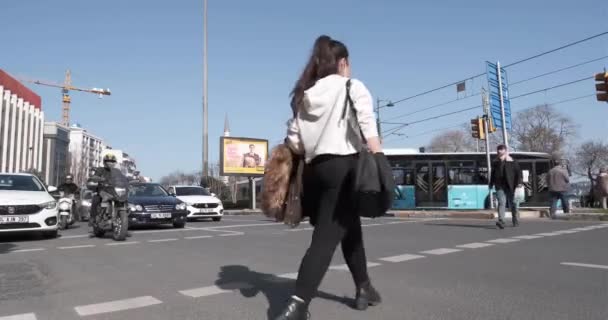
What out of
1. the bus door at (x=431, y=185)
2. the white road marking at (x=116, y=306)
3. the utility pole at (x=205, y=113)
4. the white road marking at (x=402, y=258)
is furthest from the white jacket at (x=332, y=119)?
the utility pole at (x=205, y=113)

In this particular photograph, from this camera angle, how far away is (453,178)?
21.7 meters

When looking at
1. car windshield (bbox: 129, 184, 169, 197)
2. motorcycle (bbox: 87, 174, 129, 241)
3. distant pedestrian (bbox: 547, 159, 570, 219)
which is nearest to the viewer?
motorcycle (bbox: 87, 174, 129, 241)

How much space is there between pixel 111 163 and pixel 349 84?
25.8 feet

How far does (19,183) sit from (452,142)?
64.9 metres

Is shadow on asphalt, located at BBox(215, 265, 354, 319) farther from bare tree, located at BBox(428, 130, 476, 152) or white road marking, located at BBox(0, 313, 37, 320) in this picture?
bare tree, located at BBox(428, 130, 476, 152)

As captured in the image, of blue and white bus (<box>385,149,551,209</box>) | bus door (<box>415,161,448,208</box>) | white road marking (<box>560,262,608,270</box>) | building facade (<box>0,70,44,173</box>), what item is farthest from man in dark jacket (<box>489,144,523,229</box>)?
building facade (<box>0,70,44,173</box>)

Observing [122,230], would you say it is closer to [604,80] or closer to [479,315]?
[479,315]

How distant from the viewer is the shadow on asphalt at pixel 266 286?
11.9 ft

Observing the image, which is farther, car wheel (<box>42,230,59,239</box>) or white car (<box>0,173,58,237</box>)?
car wheel (<box>42,230,59,239</box>)

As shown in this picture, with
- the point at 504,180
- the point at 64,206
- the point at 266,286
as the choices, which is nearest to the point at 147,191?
the point at 64,206

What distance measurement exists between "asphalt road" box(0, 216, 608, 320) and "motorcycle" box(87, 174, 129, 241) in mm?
1144

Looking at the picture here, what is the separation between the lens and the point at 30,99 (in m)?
95.1

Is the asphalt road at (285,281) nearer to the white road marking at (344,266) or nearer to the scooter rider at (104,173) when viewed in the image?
the white road marking at (344,266)

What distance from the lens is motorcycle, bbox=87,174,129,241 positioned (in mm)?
9016
